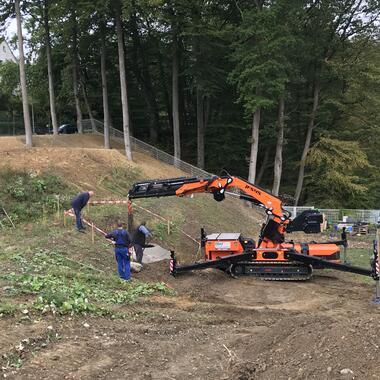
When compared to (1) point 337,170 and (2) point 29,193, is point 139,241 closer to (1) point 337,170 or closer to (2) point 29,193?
(2) point 29,193

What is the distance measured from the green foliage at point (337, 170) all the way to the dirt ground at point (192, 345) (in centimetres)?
2517

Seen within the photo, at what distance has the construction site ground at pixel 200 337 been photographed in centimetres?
648

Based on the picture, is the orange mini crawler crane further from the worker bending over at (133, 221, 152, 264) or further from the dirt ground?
the dirt ground

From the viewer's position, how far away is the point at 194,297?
1228 cm

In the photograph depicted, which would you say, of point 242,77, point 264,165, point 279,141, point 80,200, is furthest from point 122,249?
point 264,165

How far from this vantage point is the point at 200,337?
8.41m

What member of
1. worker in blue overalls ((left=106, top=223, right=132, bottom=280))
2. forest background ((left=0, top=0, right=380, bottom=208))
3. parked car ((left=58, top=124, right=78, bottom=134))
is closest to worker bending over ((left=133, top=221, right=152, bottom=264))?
worker in blue overalls ((left=106, top=223, right=132, bottom=280))

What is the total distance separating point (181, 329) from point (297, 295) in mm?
5107

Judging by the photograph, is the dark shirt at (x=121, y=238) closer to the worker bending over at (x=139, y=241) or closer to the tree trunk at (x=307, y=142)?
the worker bending over at (x=139, y=241)

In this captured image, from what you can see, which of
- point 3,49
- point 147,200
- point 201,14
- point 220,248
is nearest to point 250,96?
point 201,14

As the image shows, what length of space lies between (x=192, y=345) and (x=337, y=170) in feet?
96.5

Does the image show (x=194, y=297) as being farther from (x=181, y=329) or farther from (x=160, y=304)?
(x=181, y=329)

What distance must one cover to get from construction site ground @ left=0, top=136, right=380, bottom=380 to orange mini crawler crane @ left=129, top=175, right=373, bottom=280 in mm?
1149

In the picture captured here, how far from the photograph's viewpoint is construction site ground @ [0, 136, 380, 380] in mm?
6480
